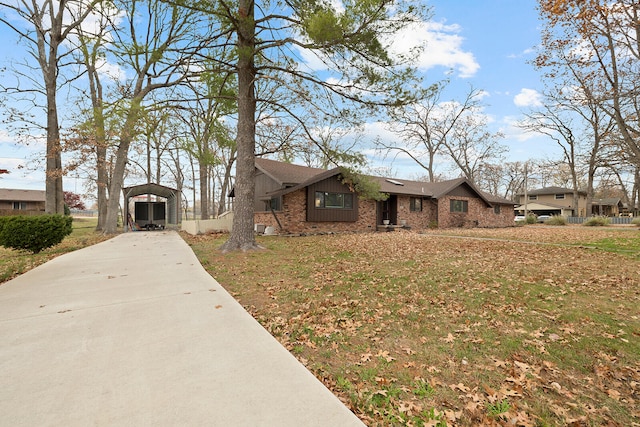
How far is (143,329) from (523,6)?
1525 centimetres

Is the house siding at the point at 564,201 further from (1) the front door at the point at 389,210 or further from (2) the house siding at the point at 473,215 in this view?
(1) the front door at the point at 389,210

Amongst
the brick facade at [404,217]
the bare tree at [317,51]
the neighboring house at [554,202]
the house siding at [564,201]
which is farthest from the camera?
the house siding at [564,201]

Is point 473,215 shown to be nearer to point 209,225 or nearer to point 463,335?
point 209,225

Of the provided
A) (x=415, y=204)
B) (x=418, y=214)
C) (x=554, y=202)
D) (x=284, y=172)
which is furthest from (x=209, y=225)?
(x=554, y=202)

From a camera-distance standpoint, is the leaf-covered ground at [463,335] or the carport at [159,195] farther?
the carport at [159,195]

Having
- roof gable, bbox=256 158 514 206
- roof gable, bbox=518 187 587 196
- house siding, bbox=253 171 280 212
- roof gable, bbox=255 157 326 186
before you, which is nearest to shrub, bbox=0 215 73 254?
roof gable, bbox=256 158 514 206

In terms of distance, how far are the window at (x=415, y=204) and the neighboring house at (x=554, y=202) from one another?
35.3 metres

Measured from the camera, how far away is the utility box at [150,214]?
23188 mm

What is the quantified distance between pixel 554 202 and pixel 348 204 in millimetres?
50903

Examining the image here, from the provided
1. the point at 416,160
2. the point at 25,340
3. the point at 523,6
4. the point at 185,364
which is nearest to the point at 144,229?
the point at 25,340

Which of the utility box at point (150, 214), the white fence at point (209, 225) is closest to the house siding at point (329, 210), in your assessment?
the white fence at point (209, 225)

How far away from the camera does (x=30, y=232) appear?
8.98 meters

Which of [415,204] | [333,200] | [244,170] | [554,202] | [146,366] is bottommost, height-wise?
[146,366]

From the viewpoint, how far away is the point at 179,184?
36.0 meters
